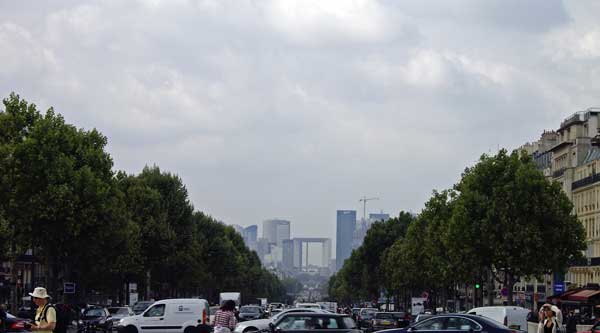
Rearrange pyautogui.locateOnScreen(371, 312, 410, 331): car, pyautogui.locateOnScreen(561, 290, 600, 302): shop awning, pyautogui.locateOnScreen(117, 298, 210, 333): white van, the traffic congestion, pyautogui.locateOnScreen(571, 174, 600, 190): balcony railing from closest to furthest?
the traffic congestion → pyautogui.locateOnScreen(117, 298, 210, 333): white van → pyautogui.locateOnScreen(371, 312, 410, 331): car → pyautogui.locateOnScreen(561, 290, 600, 302): shop awning → pyautogui.locateOnScreen(571, 174, 600, 190): balcony railing

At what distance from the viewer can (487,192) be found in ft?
274

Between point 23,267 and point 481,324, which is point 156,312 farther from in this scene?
point 23,267

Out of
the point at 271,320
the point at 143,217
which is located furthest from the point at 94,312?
the point at 143,217

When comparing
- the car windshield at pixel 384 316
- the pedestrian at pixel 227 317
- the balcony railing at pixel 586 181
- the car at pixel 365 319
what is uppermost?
the balcony railing at pixel 586 181

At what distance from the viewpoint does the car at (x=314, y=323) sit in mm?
35906

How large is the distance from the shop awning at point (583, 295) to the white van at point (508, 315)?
34696 millimetres

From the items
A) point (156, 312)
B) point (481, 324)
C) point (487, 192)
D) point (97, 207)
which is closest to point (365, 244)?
point (487, 192)

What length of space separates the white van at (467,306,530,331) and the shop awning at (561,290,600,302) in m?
34.7

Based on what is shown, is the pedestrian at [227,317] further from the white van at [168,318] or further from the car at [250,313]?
the car at [250,313]

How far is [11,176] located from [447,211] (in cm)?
4297

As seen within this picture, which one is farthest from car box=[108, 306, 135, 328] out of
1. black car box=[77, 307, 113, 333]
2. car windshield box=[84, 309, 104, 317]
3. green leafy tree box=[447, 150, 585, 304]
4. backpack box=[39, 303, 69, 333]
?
backpack box=[39, 303, 69, 333]

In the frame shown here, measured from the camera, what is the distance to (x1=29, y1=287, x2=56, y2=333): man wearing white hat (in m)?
20.9

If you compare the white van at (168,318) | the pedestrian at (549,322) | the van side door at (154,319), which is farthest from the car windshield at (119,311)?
the pedestrian at (549,322)

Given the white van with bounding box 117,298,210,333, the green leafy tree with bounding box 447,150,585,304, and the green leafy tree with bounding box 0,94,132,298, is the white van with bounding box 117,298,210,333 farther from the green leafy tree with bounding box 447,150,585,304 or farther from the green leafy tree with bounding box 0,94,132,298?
the green leafy tree with bounding box 447,150,585,304
